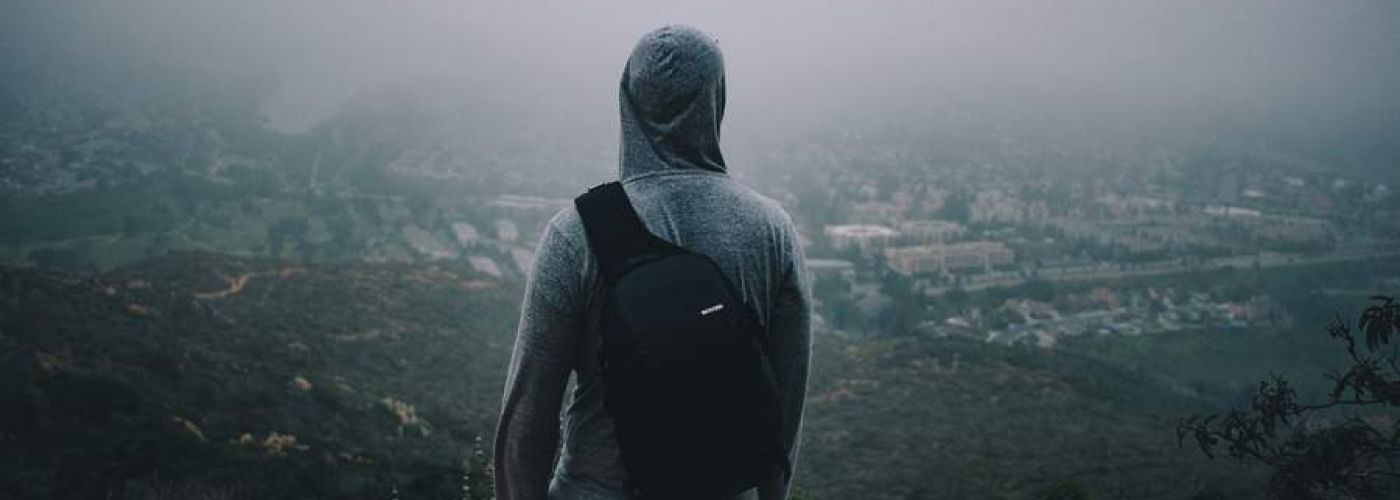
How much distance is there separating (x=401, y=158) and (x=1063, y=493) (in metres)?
35.4

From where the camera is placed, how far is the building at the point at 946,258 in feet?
96.2

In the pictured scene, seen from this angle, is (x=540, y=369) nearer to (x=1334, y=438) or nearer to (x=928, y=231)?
(x=1334, y=438)

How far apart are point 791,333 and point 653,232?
1.09 feet

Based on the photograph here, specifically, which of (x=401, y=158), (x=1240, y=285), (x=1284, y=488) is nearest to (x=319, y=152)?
(x=401, y=158)

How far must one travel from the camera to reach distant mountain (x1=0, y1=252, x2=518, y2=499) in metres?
5.35

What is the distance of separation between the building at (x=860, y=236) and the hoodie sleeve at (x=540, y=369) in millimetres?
30020

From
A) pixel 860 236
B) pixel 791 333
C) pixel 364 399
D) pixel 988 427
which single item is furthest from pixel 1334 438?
pixel 860 236

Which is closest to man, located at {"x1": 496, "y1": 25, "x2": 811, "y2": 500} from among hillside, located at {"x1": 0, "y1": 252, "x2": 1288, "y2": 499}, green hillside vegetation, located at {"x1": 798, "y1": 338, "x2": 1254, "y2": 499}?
hillside, located at {"x1": 0, "y1": 252, "x2": 1288, "y2": 499}

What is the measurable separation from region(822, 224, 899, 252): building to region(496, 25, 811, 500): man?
30.0 metres

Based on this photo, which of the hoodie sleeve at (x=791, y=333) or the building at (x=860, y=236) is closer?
the hoodie sleeve at (x=791, y=333)

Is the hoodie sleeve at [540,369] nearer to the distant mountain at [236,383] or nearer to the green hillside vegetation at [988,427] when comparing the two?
the distant mountain at [236,383]

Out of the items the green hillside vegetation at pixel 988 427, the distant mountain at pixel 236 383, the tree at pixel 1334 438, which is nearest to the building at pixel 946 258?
the green hillside vegetation at pixel 988 427

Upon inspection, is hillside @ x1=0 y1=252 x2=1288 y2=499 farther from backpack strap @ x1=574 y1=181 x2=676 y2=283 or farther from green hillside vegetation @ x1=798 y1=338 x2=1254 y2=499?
backpack strap @ x1=574 y1=181 x2=676 y2=283

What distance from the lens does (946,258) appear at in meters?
29.9
